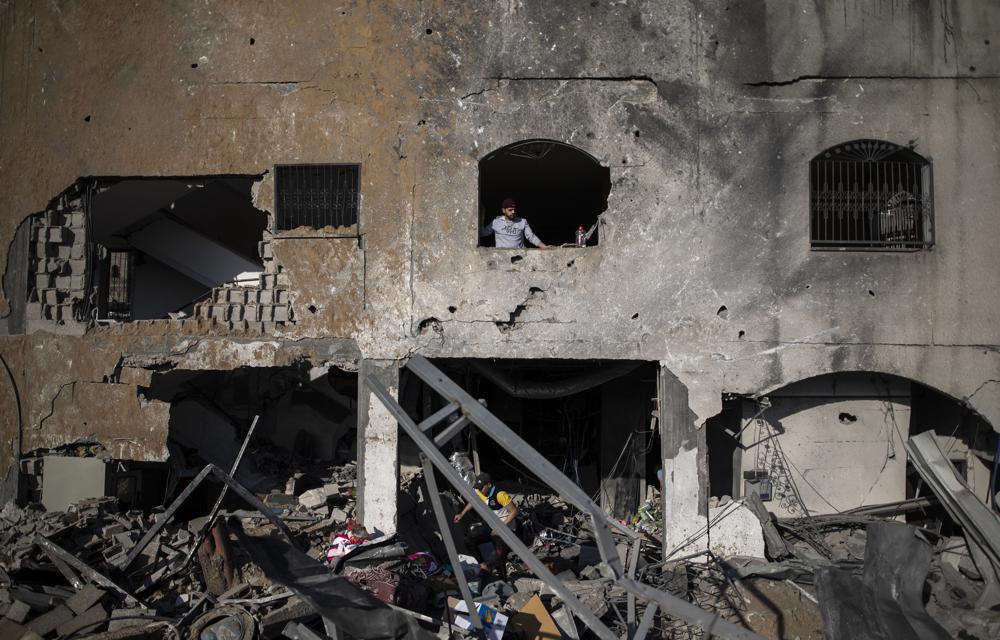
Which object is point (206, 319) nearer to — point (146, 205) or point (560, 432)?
point (146, 205)

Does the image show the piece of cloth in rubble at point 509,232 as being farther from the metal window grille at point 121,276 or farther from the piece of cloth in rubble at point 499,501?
the metal window grille at point 121,276

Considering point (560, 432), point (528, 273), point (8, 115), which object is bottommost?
point (560, 432)

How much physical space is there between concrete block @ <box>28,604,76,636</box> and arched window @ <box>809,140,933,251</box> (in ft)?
26.6

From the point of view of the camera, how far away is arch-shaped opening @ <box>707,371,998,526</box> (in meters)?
9.10

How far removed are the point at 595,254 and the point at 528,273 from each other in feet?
2.55

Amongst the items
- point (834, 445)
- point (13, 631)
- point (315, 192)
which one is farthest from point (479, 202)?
point (13, 631)

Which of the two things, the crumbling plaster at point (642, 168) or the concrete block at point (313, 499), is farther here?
the concrete block at point (313, 499)

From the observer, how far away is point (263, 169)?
28.7ft

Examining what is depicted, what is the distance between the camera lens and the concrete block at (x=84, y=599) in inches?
255

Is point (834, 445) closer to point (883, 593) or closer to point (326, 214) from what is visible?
point (883, 593)

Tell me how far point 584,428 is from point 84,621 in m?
7.52

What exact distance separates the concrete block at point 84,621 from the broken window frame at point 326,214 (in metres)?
4.21

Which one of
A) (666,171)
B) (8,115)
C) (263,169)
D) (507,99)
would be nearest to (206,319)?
(263,169)

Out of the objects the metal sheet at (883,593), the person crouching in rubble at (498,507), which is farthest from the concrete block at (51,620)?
the metal sheet at (883,593)
